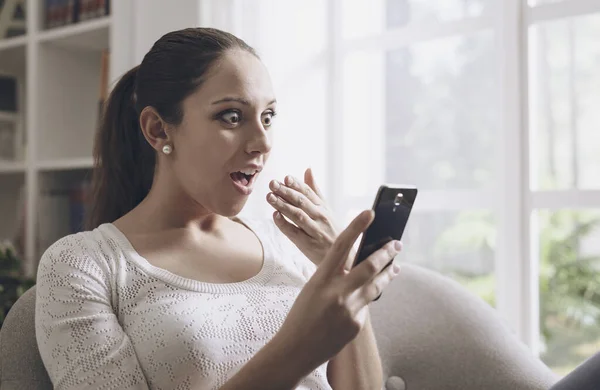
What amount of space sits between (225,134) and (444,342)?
64 centimetres

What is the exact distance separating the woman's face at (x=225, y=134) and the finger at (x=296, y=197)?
0.07m

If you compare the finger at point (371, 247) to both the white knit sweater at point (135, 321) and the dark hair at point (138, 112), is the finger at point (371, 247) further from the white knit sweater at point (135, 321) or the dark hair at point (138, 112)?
the dark hair at point (138, 112)

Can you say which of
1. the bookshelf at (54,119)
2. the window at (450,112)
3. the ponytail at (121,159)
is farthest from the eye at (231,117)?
the bookshelf at (54,119)

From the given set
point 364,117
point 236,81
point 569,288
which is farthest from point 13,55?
point 569,288

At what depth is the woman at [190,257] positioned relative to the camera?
1174 millimetres

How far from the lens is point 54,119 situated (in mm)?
2660

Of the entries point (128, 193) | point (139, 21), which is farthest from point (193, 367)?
point (139, 21)

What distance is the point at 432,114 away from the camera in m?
2.44

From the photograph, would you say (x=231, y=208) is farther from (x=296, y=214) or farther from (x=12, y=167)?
(x=12, y=167)

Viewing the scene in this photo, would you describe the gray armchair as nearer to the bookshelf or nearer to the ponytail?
the ponytail

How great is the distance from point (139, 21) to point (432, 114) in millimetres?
987

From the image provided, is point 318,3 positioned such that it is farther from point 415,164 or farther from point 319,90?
point 415,164

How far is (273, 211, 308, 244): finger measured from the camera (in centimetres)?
133

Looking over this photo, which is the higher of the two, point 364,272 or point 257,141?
point 257,141
